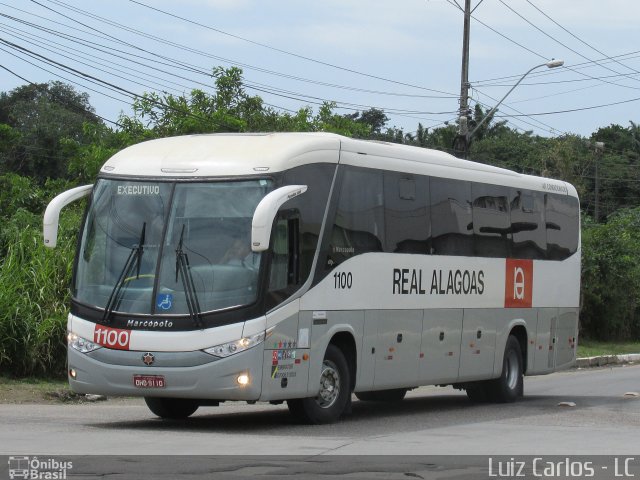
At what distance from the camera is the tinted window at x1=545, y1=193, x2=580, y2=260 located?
21.2 metres

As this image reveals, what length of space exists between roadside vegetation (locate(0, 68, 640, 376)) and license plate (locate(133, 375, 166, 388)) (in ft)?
21.3

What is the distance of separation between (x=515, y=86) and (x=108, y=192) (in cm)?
2074

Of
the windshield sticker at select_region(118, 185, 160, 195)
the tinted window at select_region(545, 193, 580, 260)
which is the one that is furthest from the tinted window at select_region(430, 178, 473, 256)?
the windshield sticker at select_region(118, 185, 160, 195)

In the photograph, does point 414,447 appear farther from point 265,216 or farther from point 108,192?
point 108,192

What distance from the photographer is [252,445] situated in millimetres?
11945

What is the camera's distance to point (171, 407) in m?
15.4

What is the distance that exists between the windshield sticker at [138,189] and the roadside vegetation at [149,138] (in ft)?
19.3

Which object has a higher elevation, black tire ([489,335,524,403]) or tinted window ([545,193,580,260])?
tinted window ([545,193,580,260])

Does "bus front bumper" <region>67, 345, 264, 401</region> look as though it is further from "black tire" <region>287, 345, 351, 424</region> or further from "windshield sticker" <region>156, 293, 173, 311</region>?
"black tire" <region>287, 345, 351, 424</region>

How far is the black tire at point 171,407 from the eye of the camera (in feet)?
50.1

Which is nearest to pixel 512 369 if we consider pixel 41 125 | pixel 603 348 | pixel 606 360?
pixel 606 360

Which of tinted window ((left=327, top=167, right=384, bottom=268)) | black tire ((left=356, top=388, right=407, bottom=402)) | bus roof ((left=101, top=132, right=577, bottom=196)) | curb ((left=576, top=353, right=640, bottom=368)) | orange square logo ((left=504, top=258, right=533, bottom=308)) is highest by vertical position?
bus roof ((left=101, top=132, right=577, bottom=196))

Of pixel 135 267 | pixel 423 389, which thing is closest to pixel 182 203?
pixel 135 267

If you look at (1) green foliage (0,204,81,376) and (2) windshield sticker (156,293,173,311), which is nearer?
(2) windshield sticker (156,293,173,311)
